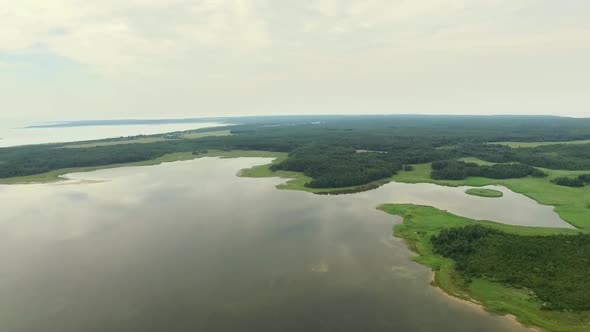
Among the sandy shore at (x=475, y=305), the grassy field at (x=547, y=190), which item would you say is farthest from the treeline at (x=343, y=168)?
the sandy shore at (x=475, y=305)

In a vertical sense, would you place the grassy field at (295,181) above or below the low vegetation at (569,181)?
above

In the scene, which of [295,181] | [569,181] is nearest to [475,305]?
[295,181]

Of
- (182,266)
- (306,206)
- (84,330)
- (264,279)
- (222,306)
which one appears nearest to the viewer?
(84,330)

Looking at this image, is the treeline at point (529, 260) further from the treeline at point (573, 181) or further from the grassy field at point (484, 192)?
the treeline at point (573, 181)

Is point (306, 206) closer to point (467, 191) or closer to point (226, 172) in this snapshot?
point (467, 191)

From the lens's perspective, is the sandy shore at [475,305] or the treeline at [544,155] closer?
the sandy shore at [475,305]

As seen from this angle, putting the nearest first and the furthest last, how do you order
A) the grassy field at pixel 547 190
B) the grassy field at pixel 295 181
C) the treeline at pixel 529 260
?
1. the treeline at pixel 529 260
2. the grassy field at pixel 547 190
3. the grassy field at pixel 295 181

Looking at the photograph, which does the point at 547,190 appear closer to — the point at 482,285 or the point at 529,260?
the point at 529,260

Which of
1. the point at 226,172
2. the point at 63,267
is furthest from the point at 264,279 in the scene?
the point at 226,172
